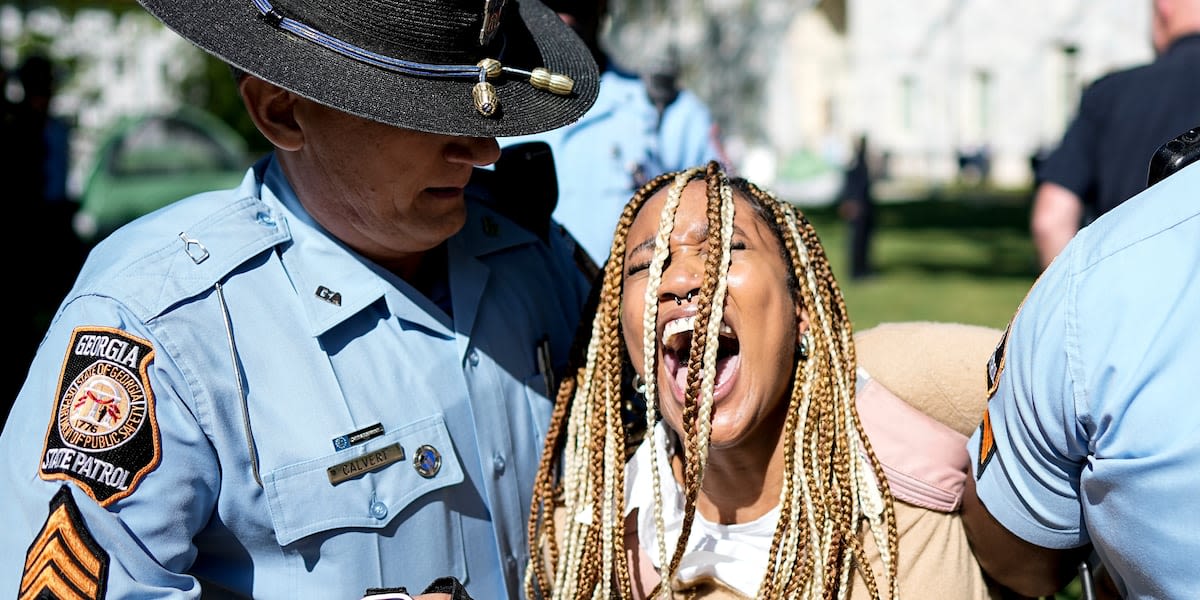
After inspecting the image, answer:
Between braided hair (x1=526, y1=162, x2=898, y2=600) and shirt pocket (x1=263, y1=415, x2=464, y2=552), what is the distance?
24 cm

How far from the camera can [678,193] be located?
85.8 inches

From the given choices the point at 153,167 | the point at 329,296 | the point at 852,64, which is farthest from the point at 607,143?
the point at 852,64

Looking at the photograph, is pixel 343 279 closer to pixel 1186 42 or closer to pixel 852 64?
pixel 1186 42

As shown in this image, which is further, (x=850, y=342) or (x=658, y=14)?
(x=658, y=14)

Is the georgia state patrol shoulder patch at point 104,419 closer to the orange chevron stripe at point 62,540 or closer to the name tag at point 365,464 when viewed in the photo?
the orange chevron stripe at point 62,540

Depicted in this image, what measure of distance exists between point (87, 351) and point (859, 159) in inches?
459

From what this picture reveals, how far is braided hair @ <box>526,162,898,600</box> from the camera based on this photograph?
2055mm

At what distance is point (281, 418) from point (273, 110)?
1.84ft

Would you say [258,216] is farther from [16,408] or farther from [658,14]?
[658,14]

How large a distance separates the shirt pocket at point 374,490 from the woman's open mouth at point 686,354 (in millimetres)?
438

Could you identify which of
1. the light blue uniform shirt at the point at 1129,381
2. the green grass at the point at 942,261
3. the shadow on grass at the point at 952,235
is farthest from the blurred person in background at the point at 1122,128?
the shadow on grass at the point at 952,235

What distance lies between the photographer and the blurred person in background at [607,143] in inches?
139

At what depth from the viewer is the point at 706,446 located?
204 centimetres

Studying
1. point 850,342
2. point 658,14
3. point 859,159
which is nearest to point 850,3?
point 658,14
